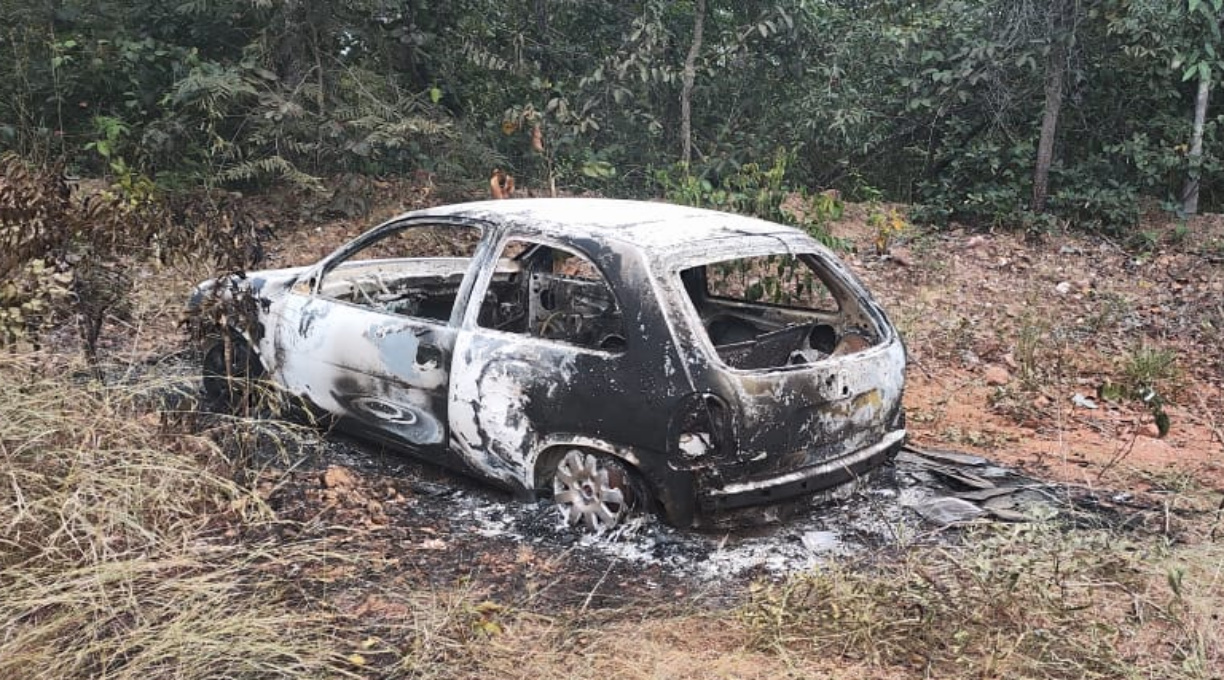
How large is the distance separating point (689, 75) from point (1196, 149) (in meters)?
5.23

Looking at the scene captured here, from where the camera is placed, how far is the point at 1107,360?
23.9 ft

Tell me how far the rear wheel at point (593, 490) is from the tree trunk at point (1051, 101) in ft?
25.6

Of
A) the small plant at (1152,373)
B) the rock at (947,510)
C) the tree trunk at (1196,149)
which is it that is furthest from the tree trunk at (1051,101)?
the rock at (947,510)

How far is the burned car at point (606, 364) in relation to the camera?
4121 millimetres

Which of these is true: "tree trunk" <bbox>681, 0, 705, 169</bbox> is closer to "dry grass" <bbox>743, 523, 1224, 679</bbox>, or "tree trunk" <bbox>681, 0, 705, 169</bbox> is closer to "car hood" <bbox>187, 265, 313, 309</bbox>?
"car hood" <bbox>187, 265, 313, 309</bbox>

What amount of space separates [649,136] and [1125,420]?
6535mm

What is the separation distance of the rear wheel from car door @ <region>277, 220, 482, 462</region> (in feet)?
2.39

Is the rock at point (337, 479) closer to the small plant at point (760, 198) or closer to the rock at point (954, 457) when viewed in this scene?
the rock at point (954, 457)

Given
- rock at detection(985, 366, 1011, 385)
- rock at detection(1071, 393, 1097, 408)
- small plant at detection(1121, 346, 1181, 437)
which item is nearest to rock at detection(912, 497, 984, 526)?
rock at detection(1071, 393, 1097, 408)

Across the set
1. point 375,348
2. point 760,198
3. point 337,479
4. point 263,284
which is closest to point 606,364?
point 375,348

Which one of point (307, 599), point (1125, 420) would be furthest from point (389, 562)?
point (1125, 420)

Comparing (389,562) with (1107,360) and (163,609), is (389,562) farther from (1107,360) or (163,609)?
(1107,360)

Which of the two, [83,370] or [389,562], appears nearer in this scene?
[389,562]

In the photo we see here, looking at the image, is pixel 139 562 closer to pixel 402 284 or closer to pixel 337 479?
pixel 337 479
